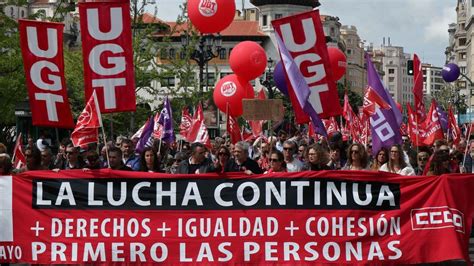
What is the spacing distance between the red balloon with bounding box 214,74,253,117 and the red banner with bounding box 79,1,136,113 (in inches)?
552

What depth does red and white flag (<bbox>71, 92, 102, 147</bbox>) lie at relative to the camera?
11625 millimetres

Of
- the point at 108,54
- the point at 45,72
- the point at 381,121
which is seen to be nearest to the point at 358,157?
the point at 381,121

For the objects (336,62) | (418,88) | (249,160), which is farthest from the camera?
(336,62)

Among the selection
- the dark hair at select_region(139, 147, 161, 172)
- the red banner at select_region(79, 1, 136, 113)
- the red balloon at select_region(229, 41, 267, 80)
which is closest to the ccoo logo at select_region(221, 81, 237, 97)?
the red balloon at select_region(229, 41, 267, 80)

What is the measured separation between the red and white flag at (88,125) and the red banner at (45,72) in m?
0.60

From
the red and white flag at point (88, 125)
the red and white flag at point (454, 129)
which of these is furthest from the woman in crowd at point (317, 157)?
the red and white flag at point (454, 129)

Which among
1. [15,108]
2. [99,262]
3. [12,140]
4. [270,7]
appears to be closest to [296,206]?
[99,262]

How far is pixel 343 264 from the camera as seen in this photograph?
9797 millimetres

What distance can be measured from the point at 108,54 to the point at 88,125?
1266 mm

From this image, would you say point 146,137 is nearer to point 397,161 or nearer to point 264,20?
point 397,161

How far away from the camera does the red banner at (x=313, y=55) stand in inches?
559

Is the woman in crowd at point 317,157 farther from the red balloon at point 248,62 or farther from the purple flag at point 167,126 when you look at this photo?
the red balloon at point 248,62

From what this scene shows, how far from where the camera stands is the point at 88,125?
1163 centimetres

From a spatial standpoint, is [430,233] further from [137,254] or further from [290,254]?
[137,254]
